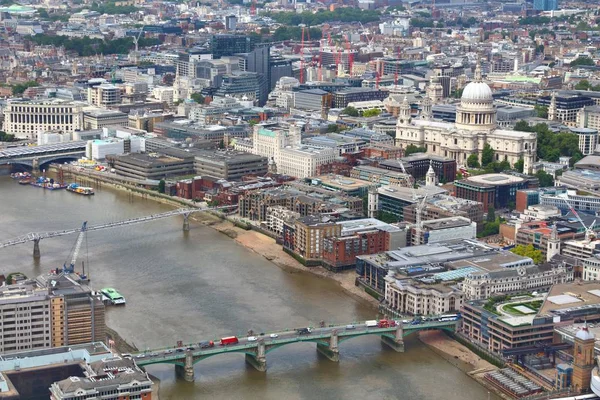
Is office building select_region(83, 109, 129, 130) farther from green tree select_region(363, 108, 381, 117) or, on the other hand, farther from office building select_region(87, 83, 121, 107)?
green tree select_region(363, 108, 381, 117)

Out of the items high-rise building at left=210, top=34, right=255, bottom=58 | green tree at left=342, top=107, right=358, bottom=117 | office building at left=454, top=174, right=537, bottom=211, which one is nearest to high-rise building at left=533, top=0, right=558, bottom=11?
high-rise building at left=210, top=34, right=255, bottom=58

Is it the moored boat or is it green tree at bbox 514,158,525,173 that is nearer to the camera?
the moored boat

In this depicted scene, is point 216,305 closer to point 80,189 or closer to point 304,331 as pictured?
point 304,331

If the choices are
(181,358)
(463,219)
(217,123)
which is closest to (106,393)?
(181,358)

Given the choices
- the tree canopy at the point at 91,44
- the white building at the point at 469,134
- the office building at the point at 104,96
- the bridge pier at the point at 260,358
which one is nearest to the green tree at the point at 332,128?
the white building at the point at 469,134

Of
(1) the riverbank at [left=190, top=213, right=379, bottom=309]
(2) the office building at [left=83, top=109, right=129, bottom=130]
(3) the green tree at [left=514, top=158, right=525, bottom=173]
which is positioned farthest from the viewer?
(2) the office building at [left=83, top=109, right=129, bottom=130]

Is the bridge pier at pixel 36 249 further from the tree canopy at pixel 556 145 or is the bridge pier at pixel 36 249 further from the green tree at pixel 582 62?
the green tree at pixel 582 62
